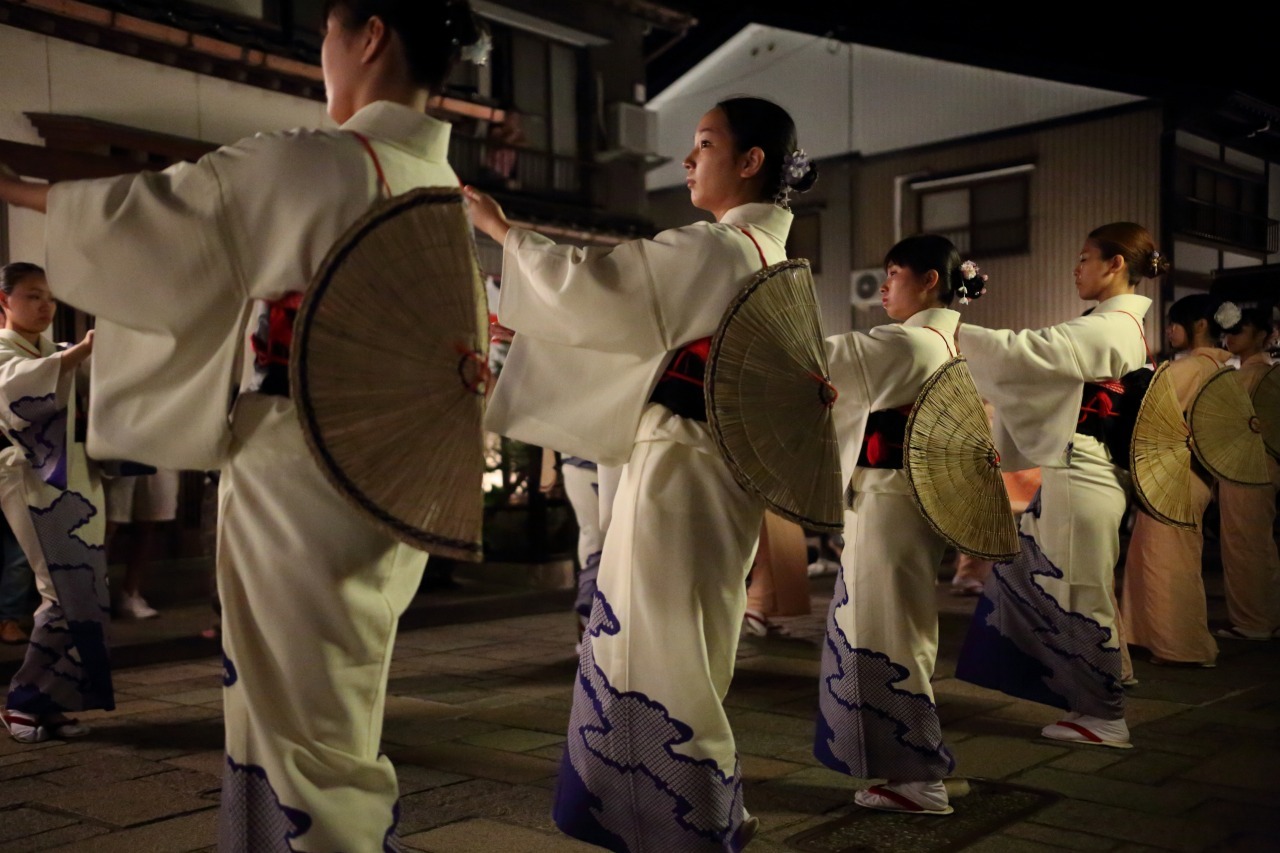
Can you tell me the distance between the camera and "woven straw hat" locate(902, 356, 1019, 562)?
4102 millimetres

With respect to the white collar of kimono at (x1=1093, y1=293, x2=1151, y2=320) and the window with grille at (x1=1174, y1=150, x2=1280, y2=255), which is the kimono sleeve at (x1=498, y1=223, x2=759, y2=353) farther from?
the window with grille at (x1=1174, y1=150, x2=1280, y2=255)

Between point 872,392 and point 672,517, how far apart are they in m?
1.33

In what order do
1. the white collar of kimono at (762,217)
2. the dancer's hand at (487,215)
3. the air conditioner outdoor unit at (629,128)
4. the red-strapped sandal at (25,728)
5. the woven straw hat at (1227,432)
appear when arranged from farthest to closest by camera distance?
1. the air conditioner outdoor unit at (629,128)
2. the woven straw hat at (1227,432)
3. the red-strapped sandal at (25,728)
4. the white collar of kimono at (762,217)
5. the dancer's hand at (487,215)

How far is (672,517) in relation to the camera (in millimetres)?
3141

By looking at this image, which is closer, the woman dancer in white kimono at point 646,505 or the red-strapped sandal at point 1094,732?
the woman dancer in white kimono at point 646,505

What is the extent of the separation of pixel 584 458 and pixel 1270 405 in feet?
21.3

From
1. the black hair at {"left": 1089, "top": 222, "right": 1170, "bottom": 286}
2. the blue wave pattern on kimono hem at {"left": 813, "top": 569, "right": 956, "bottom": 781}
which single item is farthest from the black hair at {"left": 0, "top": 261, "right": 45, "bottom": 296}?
the black hair at {"left": 1089, "top": 222, "right": 1170, "bottom": 286}

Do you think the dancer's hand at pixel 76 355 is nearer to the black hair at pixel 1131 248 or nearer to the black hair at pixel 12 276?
the black hair at pixel 12 276

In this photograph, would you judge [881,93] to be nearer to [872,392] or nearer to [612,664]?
[872,392]

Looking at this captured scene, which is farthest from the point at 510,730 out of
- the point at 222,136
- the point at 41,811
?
the point at 222,136

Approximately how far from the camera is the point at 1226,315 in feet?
26.8

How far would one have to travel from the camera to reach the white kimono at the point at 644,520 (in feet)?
10.1

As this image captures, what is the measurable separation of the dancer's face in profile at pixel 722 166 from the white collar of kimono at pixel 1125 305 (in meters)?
2.44

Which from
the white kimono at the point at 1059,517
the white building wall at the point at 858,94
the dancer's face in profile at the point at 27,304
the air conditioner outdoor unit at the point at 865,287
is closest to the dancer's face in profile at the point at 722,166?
the white kimono at the point at 1059,517
